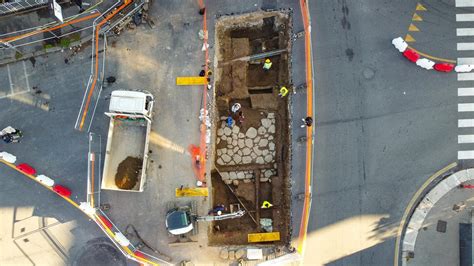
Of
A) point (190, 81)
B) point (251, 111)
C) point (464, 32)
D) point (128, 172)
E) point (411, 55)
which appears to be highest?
point (464, 32)

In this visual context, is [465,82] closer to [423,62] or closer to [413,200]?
[423,62]

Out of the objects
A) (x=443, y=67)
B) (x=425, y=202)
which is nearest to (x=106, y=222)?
(x=425, y=202)

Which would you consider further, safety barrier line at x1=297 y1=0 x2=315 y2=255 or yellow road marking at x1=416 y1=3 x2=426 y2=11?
yellow road marking at x1=416 y1=3 x2=426 y2=11

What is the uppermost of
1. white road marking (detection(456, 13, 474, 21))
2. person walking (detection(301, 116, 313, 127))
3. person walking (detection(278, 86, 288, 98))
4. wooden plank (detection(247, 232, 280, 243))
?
white road marking (detection(456, 13, 474, 21))

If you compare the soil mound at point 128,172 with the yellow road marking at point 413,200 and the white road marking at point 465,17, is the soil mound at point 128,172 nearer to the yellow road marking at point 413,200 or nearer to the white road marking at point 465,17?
the yellow road marking at point 413,200

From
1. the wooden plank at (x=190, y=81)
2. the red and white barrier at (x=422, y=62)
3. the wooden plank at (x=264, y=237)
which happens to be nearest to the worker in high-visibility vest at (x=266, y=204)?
the wooden plank at (x=264, y=237)

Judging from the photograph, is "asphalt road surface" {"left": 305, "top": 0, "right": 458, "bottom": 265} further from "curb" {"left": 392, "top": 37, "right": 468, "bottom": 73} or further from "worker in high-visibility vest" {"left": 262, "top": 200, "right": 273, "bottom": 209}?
"worker in high-visibility vest" {"left": 262, "top": 200, "right": 273, "bottom": 209}

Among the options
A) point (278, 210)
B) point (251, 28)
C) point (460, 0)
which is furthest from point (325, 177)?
point (460, 0)

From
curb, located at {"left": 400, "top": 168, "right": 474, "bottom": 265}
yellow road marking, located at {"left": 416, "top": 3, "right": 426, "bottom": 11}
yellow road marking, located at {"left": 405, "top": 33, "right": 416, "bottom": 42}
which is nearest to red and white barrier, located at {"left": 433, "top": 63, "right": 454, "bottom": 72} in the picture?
yellow road marking, located at {"left": 405, "top": 33, "right": 416, "bottom": 42}
